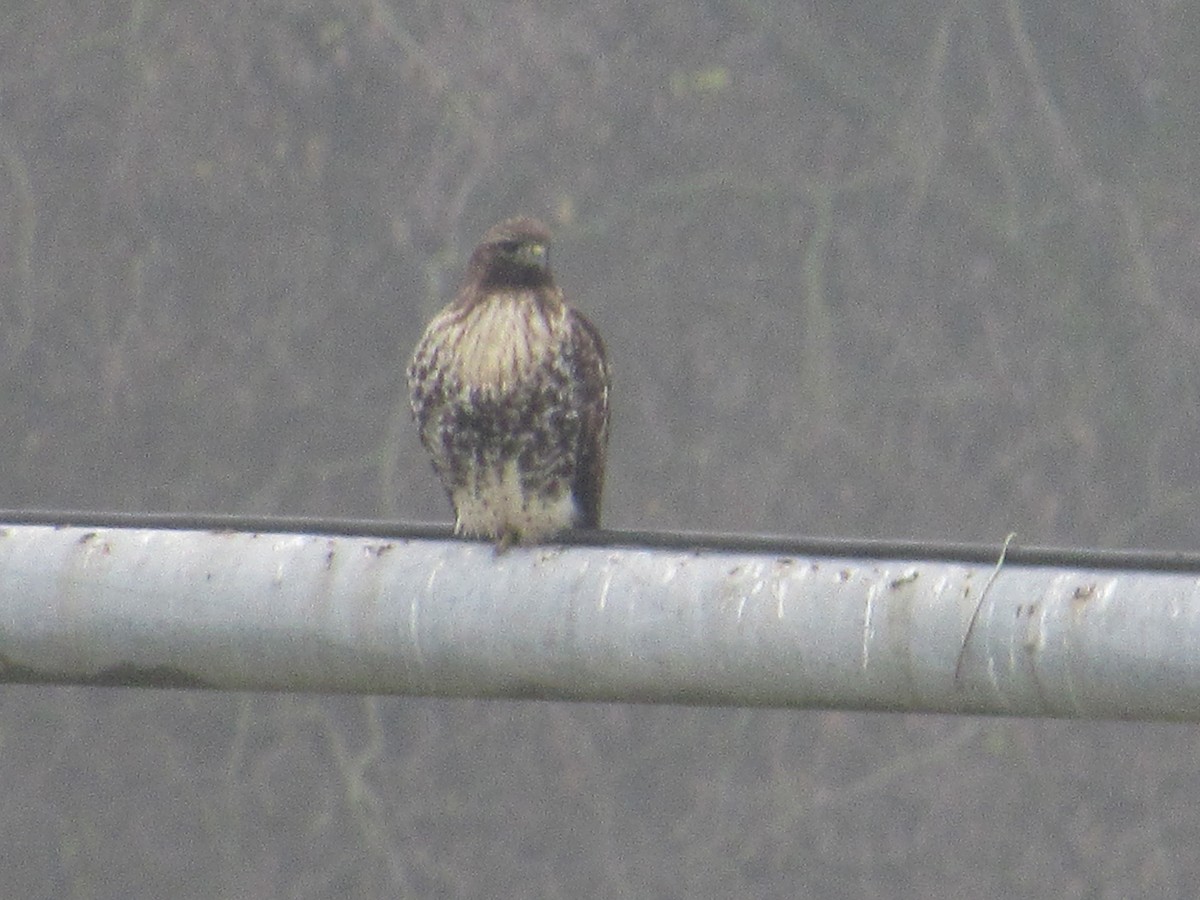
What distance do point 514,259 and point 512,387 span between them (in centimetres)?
23

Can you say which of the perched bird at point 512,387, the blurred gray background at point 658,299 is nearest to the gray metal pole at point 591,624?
the perched bird at point 512,387

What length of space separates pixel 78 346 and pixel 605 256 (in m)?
1.51

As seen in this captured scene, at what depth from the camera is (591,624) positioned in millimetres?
2811

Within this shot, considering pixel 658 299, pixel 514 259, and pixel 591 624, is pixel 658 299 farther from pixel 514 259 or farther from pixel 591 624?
pixel 591 624

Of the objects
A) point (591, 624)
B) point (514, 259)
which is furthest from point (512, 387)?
point (591, 624)

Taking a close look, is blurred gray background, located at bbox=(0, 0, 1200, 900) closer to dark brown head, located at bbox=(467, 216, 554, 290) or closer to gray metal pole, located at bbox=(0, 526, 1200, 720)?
dark brown head, located at bbox=(467, 216, 554, 290)

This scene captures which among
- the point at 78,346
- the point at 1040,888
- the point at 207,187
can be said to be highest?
the point at 207,187

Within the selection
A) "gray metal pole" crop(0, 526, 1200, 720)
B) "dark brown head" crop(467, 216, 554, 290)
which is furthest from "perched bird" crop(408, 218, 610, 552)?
"gray metal pole" crop(0, 526, 1200, 720)

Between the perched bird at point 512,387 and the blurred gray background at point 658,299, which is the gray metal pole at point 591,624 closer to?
the perched bird at point 512,387

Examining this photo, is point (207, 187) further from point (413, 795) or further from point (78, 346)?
point (413, 795)

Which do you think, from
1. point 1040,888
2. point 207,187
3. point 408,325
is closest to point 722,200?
point 408,325

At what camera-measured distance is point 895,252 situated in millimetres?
7078

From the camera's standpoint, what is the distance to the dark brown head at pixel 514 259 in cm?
473

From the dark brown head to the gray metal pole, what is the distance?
173cm
